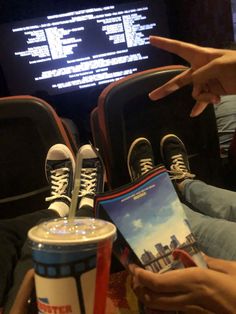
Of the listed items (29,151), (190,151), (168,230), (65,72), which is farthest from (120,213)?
(65,72)

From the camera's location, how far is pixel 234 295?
2.24ft

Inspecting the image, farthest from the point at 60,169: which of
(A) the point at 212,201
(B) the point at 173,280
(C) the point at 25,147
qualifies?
(B) the point at 173,280

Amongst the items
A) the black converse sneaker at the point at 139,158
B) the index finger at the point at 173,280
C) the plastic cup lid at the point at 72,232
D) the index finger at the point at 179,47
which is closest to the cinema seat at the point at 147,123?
the black converse sneaker at the point at 139,158

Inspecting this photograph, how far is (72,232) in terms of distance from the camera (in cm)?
56

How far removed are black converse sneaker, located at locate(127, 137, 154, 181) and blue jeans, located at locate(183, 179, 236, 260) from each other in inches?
7.0

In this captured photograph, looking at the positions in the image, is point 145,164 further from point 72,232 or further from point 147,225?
point 72,232

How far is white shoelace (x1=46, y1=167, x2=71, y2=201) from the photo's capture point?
1396mm

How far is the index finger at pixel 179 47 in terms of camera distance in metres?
1.03

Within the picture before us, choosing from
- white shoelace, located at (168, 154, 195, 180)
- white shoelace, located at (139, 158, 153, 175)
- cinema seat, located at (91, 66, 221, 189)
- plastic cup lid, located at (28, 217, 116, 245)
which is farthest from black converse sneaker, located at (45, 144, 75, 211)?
plastic cup lid, located at (28, 217, 116, 245)

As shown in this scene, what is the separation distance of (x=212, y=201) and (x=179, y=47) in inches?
16.4

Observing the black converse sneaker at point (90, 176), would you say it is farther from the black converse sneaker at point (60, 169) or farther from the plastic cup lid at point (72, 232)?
the plastic cup lid at point (72, 232)

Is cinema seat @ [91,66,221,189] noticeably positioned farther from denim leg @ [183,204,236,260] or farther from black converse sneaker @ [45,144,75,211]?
denim leg @ [183,204,236,260]

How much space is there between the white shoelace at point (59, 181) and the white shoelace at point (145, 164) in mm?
251

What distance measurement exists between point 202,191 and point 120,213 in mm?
418
